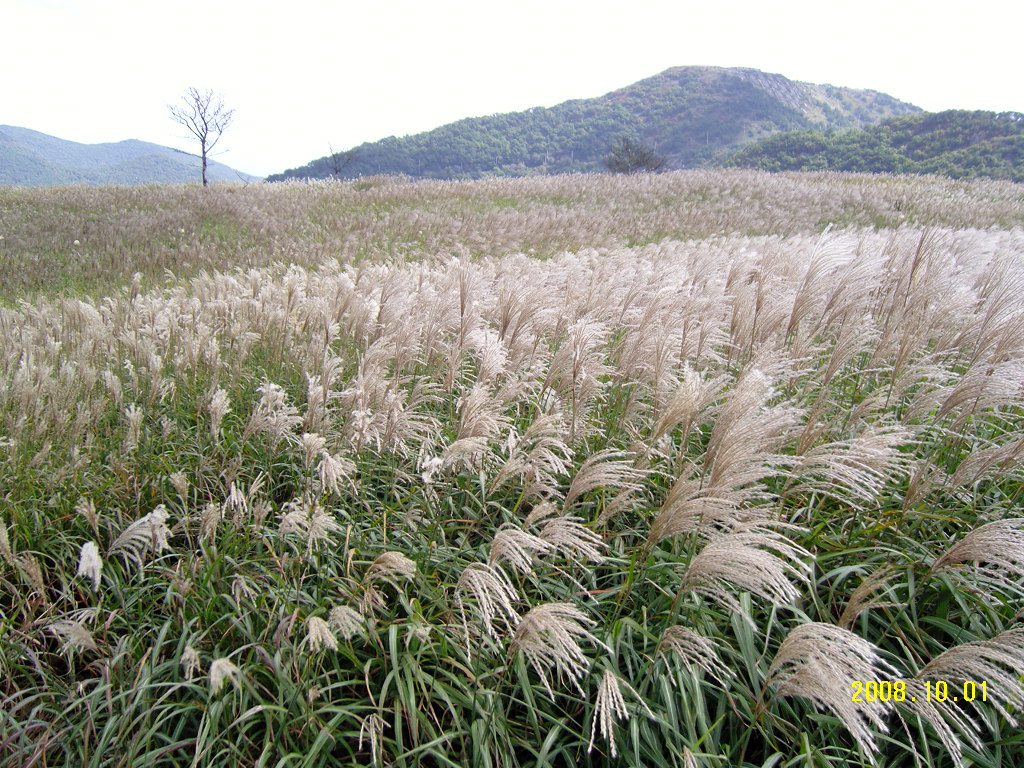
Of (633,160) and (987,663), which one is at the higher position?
(633,160)

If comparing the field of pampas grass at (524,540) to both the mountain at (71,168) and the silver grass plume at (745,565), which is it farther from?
the mountain at (71,168)

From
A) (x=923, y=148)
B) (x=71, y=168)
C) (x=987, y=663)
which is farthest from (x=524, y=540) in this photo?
(x=71, y=168)

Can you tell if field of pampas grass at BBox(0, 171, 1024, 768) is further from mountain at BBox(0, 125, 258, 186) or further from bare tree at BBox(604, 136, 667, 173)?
mountain at BBox(0, 125, 258, 186)

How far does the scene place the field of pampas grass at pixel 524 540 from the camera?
5.08ft

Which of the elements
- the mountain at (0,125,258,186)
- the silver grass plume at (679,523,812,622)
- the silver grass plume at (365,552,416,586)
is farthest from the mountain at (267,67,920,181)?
the silver grass plume at (679,523,812,622)

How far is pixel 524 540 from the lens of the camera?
1.43 meters

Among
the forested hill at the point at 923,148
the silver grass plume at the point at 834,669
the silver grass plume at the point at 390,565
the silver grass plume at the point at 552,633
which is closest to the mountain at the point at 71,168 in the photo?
the forested hill at the point at 923,148

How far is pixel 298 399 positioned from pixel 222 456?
73cm

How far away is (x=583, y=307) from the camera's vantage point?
4.10 m

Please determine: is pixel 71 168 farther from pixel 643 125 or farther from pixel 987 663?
pixel 987 663

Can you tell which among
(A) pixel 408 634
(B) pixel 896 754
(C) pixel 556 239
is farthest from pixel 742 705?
(C) pixel 556 239

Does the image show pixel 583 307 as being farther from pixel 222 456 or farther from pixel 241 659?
pixel 241 659
